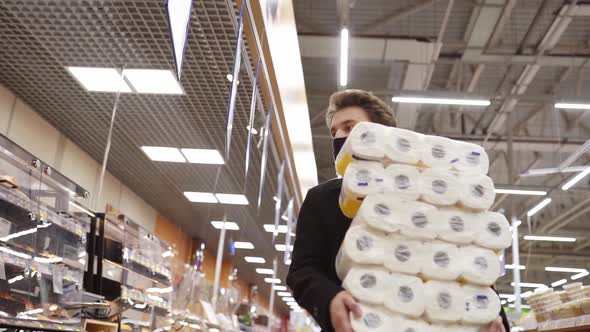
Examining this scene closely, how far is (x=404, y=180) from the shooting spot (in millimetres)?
1537

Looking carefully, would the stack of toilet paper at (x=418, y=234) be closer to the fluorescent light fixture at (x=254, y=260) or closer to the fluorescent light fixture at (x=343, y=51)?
the fluorescent light fixture at (x=343, y=51)

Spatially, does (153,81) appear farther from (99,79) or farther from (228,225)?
(228,225)

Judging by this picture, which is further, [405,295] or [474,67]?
[474,67]

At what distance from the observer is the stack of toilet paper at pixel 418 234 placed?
4.62 feet

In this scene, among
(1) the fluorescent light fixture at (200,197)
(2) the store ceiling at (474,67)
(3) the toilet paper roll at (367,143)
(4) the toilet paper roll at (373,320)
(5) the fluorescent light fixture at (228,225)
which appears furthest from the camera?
(5) the fluorescent light fixture at (228,225)

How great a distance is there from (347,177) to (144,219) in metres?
9.06

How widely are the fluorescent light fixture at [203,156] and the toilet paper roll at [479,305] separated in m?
6.11

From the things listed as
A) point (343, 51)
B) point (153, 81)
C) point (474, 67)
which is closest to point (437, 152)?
point (153, 81)

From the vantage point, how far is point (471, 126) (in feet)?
42.4

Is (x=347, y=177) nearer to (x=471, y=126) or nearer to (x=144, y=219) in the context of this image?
Answer: (x=144, y=219)

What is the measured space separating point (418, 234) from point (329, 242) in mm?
364

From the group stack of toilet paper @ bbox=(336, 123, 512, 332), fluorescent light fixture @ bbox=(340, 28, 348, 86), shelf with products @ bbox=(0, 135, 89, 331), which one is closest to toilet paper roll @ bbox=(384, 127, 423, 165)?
stack of toilet paper @ bbox=(336, 123, 512, 332)

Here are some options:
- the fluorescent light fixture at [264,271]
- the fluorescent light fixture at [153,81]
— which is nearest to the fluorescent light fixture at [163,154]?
the fluorescent light fixture at [153,81]

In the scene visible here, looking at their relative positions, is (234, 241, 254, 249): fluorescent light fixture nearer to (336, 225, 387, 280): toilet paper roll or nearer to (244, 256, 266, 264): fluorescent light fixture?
(244, 256, 266, 264): fluorescent light fixture
